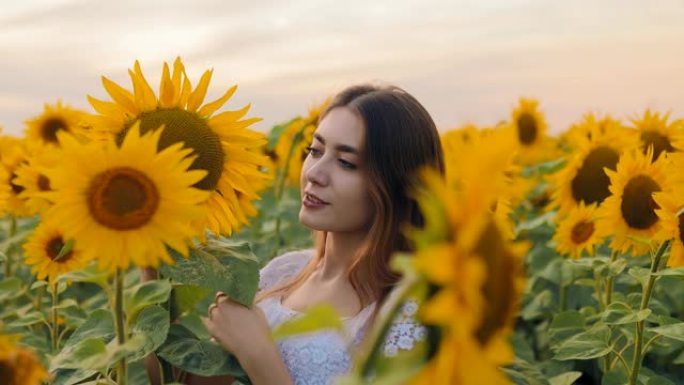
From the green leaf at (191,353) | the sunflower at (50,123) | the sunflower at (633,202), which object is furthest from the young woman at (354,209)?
the sunflower at (50,123)

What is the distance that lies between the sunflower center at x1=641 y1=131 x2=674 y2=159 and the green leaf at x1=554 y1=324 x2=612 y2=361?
1.43m

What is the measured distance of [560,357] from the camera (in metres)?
2.60

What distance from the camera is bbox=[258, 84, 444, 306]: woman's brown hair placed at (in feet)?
8.03

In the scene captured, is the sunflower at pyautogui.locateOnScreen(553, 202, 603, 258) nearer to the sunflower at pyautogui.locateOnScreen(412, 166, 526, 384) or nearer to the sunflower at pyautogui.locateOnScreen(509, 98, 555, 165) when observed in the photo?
the sunflower at pyautogui.locateOnScreen(412, 166, 526, 384)

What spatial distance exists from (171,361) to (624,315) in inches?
51.7

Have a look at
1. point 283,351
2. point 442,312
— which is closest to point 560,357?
point 283,351

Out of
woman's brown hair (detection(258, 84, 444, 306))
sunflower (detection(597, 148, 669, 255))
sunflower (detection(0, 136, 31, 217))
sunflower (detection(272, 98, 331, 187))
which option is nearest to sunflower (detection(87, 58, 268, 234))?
woman's brown hair (detection(258, 84, 444, 306))

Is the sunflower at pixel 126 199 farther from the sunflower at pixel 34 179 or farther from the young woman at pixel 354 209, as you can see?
the young woman at pixel 354 209

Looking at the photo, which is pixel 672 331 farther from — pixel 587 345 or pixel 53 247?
pixel 53 247

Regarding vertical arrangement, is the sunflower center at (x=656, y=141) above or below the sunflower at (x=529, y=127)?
above

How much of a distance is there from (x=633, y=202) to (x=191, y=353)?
1.67 meters

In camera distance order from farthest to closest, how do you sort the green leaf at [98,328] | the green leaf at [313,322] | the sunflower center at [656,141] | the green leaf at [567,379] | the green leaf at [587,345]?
the sunflower center at [656,141] → the green leaf at [567,379] → the green leaf at [587,345] → the green leaf at [98,328] → the green leaf at [313,322]

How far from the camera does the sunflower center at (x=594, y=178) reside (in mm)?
3648

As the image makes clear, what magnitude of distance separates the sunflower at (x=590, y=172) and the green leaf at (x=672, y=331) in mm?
1197
